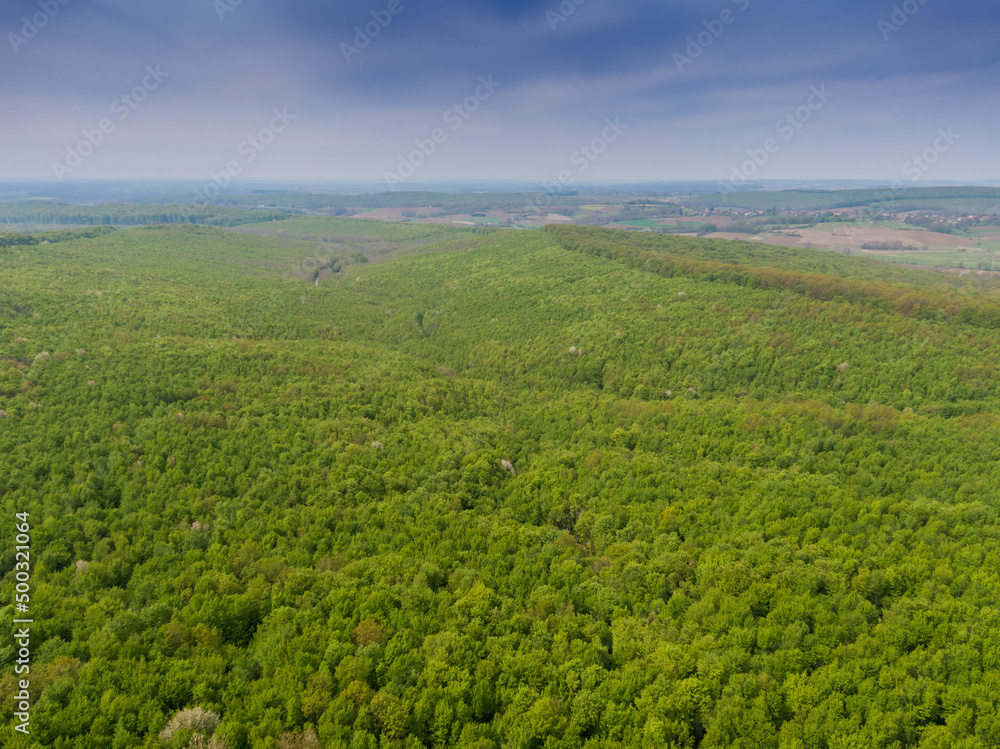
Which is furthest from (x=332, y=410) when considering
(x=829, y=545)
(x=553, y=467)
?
(x=829, y=545)

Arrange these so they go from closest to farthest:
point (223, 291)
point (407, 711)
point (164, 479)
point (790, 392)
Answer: point (407, 711) → point (164, 479) → point (790, 392) → point (223, 291)

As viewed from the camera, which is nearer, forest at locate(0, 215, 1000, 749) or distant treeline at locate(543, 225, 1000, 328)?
forest at locate(0, 215, 1000, 749)

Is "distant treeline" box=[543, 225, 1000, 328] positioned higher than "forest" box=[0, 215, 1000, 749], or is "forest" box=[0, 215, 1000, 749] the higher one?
"distant treeline" box=[543, 225, 1000, 328]

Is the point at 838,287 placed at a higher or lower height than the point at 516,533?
higher

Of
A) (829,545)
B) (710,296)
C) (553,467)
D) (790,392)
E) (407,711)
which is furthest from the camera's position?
(710,296)

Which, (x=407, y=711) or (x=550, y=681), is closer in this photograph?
(x=407, y=711)

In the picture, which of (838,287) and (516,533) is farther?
(838,287)

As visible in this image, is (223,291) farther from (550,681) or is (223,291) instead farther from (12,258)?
(550,681)

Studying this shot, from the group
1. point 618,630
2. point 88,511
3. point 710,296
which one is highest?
point 710,296
